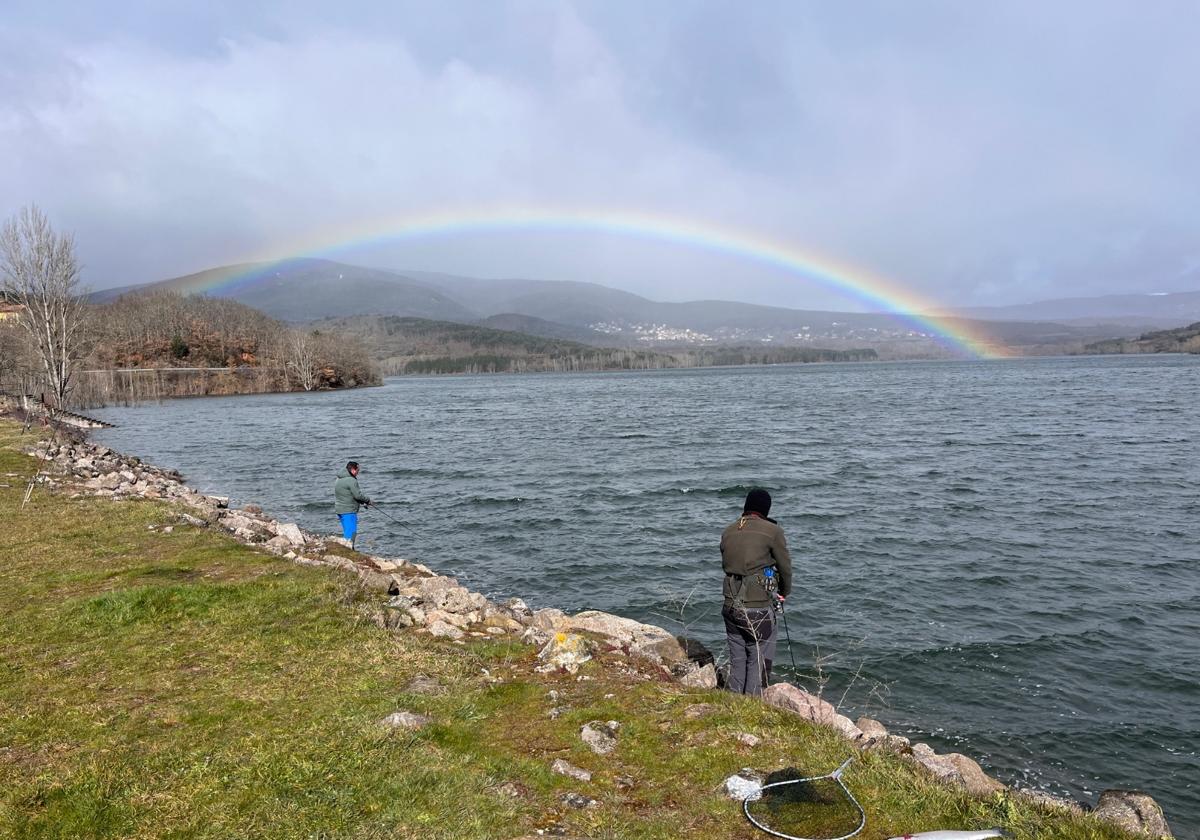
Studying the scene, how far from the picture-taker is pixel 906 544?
2208 cm

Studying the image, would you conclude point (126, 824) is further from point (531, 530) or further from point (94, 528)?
point (531, 530)

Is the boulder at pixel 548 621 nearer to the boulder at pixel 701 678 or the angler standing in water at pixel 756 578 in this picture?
the boulder at pixel 701 678

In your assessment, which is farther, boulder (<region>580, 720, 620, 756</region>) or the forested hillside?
the forested hillside

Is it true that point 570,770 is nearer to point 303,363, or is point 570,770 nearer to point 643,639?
point 643,639

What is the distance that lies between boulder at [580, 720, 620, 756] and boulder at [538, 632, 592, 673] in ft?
5.84

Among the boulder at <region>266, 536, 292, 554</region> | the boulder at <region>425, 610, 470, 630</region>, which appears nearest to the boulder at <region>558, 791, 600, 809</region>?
the boulder at <region>425, 610, 470, 630</region>

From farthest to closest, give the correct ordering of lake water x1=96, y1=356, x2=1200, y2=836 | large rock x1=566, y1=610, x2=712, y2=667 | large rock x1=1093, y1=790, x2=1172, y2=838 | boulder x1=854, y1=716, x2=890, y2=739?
lake water x1=96, y1=356, x2=1200, y2=836 < large rock x1=566, y1=610, x2=712, y2=667 < boulder x1=854, y1=716, x2=890, y2=739 < large rock x1=1093, y1=790, x2=1172, y2=838

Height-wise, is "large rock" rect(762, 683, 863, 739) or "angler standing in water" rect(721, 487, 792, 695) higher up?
"angler standing in water" rect(721, 487, 792, 695)

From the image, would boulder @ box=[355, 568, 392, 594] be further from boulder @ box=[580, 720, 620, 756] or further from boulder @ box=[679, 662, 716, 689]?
boulder @ box=[580, 720, 620, 756]

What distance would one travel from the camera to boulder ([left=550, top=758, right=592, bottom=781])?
6.66 metres

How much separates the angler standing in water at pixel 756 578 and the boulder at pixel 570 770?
3562 mm

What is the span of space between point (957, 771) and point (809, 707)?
1.83 metres

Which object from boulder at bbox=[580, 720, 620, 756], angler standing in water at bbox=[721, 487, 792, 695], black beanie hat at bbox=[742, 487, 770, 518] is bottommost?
boulder at bbox=[580, 720, 620, 756]

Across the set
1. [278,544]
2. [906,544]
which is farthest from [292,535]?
[906,544]
